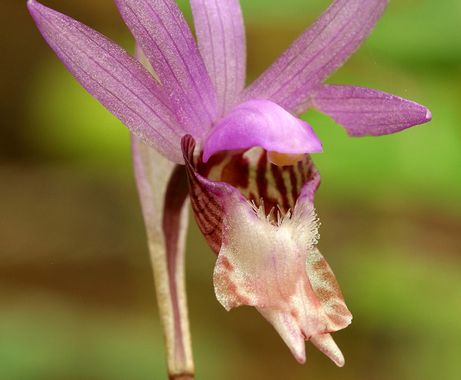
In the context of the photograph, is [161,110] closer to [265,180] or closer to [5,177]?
[265,180]

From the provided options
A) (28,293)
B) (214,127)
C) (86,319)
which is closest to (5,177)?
(28,293)

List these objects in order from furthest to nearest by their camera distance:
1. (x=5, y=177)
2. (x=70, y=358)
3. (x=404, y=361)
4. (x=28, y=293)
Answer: (x=5, y=177) < (x=28, y=293) < (x=404, y=361) < (x=70, y=358)

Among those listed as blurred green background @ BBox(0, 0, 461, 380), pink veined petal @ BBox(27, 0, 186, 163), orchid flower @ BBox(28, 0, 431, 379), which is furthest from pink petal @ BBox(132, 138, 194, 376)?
blurred green background @ BBox(0, 0, 461, 380)

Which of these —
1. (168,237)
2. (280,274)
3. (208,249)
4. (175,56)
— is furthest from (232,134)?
(208,249)

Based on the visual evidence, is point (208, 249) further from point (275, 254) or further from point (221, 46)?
point (275, 254)

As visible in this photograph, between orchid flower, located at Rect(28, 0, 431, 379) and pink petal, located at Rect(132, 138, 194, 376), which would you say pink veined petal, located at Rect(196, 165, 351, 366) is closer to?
orchid flower, located at Rect(28, 0, 431, 379)
